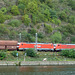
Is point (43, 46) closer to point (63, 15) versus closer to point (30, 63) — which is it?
point (30, 63)

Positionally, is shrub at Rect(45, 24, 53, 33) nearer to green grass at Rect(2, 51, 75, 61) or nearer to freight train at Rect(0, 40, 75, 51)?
freight train at Rect(0, 40, 75, 51)

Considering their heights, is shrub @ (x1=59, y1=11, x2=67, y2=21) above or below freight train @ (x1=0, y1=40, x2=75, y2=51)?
above

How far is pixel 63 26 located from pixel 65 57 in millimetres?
40804

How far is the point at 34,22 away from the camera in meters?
91.2

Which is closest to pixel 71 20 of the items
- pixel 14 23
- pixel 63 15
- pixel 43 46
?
pixel 63 15

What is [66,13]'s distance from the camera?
113 metres

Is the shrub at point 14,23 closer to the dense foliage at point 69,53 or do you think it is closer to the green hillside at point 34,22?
the green hillside at point 34,22

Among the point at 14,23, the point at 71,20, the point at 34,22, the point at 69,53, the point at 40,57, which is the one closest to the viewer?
the point at 40,57

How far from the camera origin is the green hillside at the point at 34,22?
79481 millimetres

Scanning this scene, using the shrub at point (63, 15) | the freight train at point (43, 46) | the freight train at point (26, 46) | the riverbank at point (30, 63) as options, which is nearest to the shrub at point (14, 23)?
the freight train at point (26, 46)

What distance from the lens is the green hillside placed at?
79.5 m

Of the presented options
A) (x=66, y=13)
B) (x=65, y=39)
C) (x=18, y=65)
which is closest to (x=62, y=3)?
(x=66, y=13)

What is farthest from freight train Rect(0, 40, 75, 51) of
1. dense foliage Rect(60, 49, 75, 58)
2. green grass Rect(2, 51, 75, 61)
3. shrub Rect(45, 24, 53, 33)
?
shrub Rect(45, 24, 53, 33)

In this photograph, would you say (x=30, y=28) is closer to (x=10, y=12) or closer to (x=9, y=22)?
(x=9, y=22)
